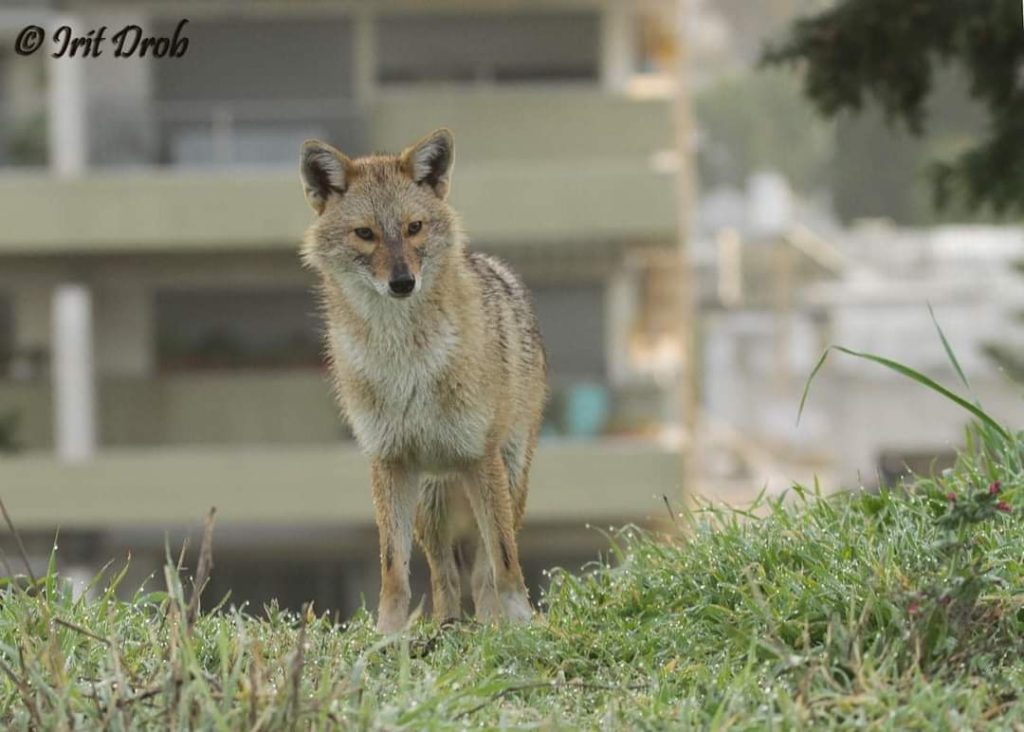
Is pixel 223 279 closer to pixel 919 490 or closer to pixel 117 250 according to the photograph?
pixel 117 250

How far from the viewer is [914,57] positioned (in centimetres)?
909

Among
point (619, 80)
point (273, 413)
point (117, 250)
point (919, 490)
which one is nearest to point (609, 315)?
point (619, 80)

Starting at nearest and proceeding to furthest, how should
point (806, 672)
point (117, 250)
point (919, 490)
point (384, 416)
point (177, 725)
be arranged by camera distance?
1. point (177, 725)
2. point (806, 672)
3. point (384, 416)
4. point (919, 490)
5. point (117, 250)

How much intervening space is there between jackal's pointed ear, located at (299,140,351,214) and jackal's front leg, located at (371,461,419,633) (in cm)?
78

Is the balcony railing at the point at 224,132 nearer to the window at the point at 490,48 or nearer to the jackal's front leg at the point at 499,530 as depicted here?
the window at the point at 490,48

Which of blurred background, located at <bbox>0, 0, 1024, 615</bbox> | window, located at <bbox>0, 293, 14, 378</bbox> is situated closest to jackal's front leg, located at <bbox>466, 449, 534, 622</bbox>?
blurred background, located at <bbox>0, 0, 1024, 615</bbox>

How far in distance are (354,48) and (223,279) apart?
124 inches

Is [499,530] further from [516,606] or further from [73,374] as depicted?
[73,374]

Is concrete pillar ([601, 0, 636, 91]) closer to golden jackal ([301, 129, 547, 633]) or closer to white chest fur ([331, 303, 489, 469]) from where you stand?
golden jackal ([301, 129, 547, 633])

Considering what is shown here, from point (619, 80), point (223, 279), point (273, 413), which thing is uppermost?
point (619, 80)

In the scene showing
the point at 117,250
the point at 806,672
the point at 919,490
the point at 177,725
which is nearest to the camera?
the point at 177,725

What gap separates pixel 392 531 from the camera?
511 cm

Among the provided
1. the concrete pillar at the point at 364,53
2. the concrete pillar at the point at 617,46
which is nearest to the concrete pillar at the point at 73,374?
the concrete pillar at the point at 364,53

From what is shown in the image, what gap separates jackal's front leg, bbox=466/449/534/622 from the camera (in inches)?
199
